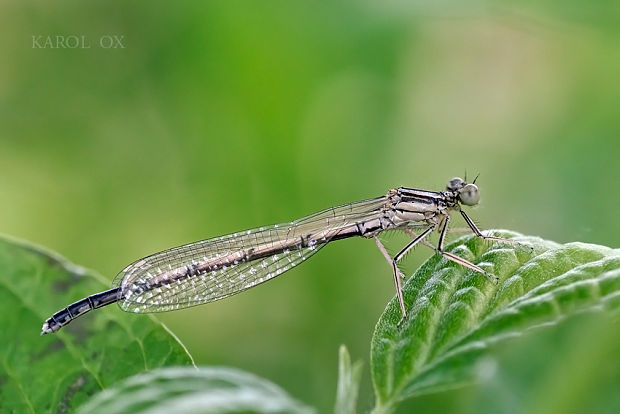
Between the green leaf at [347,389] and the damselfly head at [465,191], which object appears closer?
the green leaf at [347,389]

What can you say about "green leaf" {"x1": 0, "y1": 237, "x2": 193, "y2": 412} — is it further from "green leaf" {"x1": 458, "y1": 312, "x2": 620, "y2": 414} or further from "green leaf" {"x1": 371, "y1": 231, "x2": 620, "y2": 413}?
"green leaf" {"x1": 458, "y1": 312, "x2": 620, "y2": 414}

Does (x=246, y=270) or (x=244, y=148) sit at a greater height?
(x=244, y=148)

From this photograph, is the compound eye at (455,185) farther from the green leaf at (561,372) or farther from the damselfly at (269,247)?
the green leaf at (561,372)

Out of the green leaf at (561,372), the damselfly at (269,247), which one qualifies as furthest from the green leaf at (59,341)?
the damselfly at (269,247)

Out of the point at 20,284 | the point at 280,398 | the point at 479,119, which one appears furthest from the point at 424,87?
the point at 280,398

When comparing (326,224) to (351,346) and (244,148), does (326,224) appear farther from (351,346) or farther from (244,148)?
(244,148)

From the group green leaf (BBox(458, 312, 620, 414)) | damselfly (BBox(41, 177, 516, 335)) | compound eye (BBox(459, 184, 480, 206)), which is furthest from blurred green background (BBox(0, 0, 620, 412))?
green leaf (BBox(458, 312, 620, 414))
